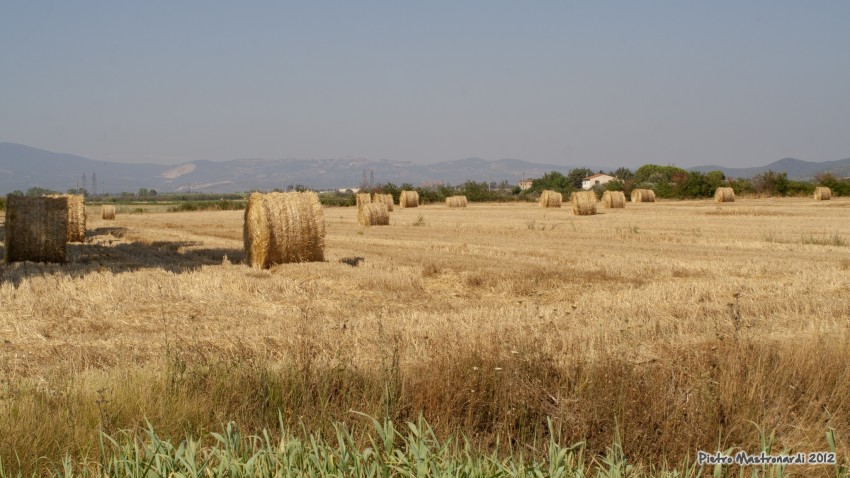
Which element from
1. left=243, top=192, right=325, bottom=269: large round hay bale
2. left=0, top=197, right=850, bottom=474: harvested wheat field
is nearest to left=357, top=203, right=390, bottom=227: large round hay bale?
left=0, top=197, right=850, bottom=474: harvested wheat field

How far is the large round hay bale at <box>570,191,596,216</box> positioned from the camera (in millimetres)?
36194

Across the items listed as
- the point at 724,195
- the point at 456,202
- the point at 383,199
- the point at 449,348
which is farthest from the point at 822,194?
the point at 449,348

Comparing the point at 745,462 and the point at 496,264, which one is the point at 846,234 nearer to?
the point at 496,264

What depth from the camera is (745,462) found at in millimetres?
4637

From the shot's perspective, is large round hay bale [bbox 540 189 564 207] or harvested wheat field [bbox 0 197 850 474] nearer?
harvested wheat field [bbox 0 197 850 474]

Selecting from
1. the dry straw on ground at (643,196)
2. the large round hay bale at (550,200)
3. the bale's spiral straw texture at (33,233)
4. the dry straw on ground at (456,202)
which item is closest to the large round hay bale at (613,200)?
the large round hay bale at (550,200)

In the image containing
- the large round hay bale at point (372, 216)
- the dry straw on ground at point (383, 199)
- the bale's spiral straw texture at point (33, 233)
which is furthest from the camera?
the dry straw on ground at point (383, 199)

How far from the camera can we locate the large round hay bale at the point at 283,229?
16.0 meters

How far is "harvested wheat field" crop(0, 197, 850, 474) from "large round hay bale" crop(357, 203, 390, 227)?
13.8 m

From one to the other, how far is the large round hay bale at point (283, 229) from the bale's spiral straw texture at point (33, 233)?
411 cm

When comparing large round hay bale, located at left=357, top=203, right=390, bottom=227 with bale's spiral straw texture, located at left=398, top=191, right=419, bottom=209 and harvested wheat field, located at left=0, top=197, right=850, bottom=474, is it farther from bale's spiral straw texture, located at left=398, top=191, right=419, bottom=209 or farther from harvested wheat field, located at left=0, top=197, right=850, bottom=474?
bale's spiral straw texture, located at left=398, top=191, right=419, bottom=209

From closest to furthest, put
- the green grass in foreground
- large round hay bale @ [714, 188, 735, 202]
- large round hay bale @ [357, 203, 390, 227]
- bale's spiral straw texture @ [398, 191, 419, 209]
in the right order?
the green grass in foreground < large round hay bale @ [357, 203, 390, 227] < large round hay bale @ [714, 188, 735, 202] < bale's spiral straw texture @ [398, 191, 419, 209]

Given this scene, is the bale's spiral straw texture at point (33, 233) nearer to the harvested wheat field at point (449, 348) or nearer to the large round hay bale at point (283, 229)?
the harvested wheat field at point (449, 348)

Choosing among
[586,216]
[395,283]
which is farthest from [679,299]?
[586,216]
